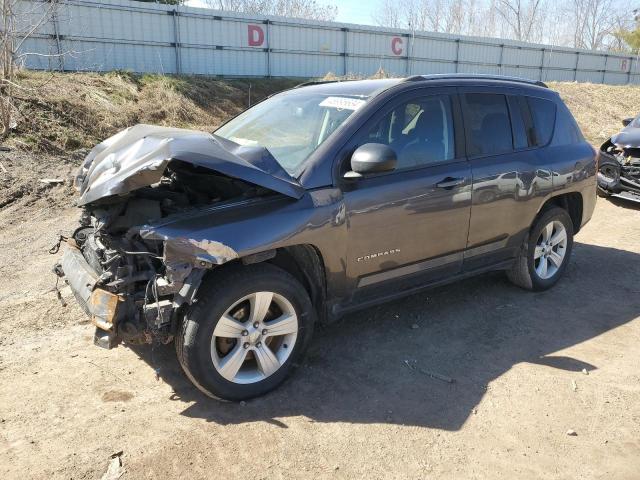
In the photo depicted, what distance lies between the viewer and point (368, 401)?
3434 millimetres

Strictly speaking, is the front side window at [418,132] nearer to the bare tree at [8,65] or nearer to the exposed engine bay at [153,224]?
the exposed engine bay at [153,224]

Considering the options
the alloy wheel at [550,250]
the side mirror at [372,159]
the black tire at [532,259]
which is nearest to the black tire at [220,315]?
the side mirror at [372,159]

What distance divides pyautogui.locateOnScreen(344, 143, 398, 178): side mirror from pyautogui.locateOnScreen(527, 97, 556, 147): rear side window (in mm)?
2078

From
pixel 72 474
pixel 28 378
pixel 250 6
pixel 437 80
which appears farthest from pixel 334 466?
pixel 250 6

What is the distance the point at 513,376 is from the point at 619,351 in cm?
104

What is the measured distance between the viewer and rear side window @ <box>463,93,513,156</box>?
438 centimetres

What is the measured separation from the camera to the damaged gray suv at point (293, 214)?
3.12m

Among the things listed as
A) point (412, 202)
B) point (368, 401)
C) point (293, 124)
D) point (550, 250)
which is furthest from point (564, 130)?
point (368, 401)

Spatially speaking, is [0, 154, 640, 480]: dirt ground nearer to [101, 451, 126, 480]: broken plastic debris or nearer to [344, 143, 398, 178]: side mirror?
[101, 451, 126, 480]: broken plastic debris

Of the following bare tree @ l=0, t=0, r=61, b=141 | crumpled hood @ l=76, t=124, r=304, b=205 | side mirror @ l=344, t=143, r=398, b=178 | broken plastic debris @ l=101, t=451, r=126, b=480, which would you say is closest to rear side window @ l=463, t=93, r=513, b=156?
side mirror @ l=344, t=143, r=398, b=178

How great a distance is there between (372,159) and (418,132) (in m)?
0.82

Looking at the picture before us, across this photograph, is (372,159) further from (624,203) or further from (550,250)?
(624,203)

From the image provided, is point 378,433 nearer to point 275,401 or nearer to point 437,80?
point 275,401

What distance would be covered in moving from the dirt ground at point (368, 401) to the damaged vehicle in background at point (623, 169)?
4.56 meters
